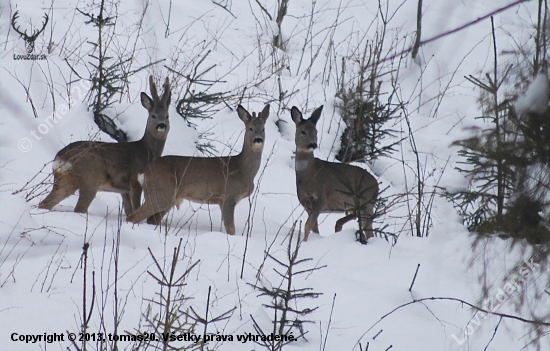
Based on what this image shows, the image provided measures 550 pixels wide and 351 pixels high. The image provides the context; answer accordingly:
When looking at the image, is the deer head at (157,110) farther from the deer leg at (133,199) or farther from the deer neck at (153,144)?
the deer leg at (133,199)

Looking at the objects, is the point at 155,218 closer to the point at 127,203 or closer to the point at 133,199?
the point at 133,199

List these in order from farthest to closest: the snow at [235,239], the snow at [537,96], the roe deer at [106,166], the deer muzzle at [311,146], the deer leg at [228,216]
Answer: the deer muzzle at [311,146] → the deer leg at [228,216] → the roe deer at [106,166] → the snow at [235,239] → the snow at [537,96]

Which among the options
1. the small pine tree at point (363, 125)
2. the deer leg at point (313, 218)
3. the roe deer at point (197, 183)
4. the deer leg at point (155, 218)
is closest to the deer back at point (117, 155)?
the roe deer at point (197, 183)

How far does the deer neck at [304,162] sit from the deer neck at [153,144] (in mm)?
1689

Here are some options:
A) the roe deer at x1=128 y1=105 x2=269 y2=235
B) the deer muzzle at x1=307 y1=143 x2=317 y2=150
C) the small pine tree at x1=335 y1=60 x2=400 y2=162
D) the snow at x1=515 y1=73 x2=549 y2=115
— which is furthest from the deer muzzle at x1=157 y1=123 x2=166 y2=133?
the snow at x1=515 y1=73 x2=549 y2=115

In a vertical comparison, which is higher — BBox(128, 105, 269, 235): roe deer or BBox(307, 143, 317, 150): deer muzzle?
BBox(307, 143, 317, 150): deer muzzle

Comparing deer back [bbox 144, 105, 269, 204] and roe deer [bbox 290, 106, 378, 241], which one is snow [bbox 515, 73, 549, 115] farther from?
roe deer [bbox 290, 106, 378, 241]

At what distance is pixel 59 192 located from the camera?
8016 millimetres

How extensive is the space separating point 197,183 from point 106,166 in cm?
101

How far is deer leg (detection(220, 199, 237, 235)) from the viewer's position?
26.7 feet

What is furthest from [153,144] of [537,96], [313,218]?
[537,96]

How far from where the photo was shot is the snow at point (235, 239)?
14.2ft

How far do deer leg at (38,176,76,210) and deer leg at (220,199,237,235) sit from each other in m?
1.61

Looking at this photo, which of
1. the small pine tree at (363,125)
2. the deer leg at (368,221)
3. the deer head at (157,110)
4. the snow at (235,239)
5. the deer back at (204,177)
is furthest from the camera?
the small pine tree at (363,125)
